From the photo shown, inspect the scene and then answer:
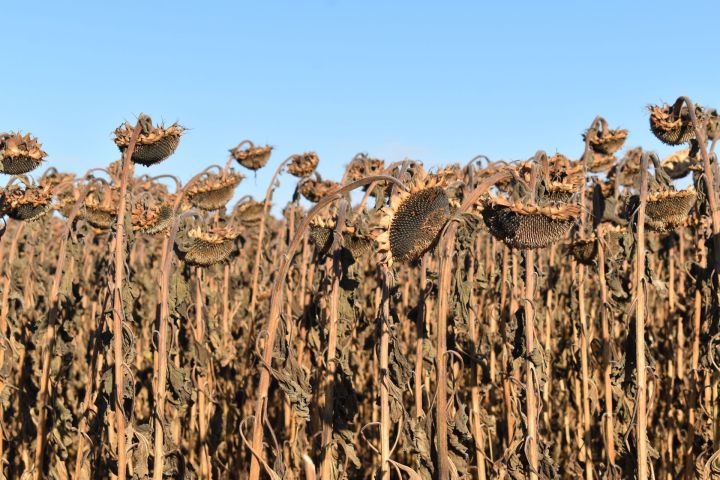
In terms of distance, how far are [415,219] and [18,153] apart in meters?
2.90

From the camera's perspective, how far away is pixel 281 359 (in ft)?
12.5

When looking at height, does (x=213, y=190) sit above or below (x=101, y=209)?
above

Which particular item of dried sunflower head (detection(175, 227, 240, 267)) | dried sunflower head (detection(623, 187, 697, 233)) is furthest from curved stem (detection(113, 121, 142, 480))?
dried sunflower head (detection(623, 187, 697, 233))

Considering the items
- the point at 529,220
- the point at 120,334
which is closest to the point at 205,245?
the point at 120,334

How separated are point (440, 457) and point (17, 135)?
11.4 ft

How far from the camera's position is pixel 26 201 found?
4.98 metres

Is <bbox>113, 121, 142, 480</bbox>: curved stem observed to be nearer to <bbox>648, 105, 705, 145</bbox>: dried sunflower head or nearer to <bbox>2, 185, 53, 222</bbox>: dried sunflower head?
<bbox>2, 185, 53, 222</bbox>: dried sunflower head

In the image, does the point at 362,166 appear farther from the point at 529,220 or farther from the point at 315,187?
the point at 529,220

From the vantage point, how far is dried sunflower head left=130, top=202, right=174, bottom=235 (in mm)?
5435

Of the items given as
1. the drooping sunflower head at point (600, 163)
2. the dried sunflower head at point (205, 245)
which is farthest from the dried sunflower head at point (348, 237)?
the drooping sunflower head at point (600, 163)

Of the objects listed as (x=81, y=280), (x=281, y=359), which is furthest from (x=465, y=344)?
(x=81, y=280)

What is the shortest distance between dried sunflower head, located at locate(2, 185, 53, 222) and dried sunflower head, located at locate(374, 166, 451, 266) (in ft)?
9.52

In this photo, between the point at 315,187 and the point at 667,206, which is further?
the point at 315,187

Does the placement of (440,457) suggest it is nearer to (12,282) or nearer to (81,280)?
(12,282)
